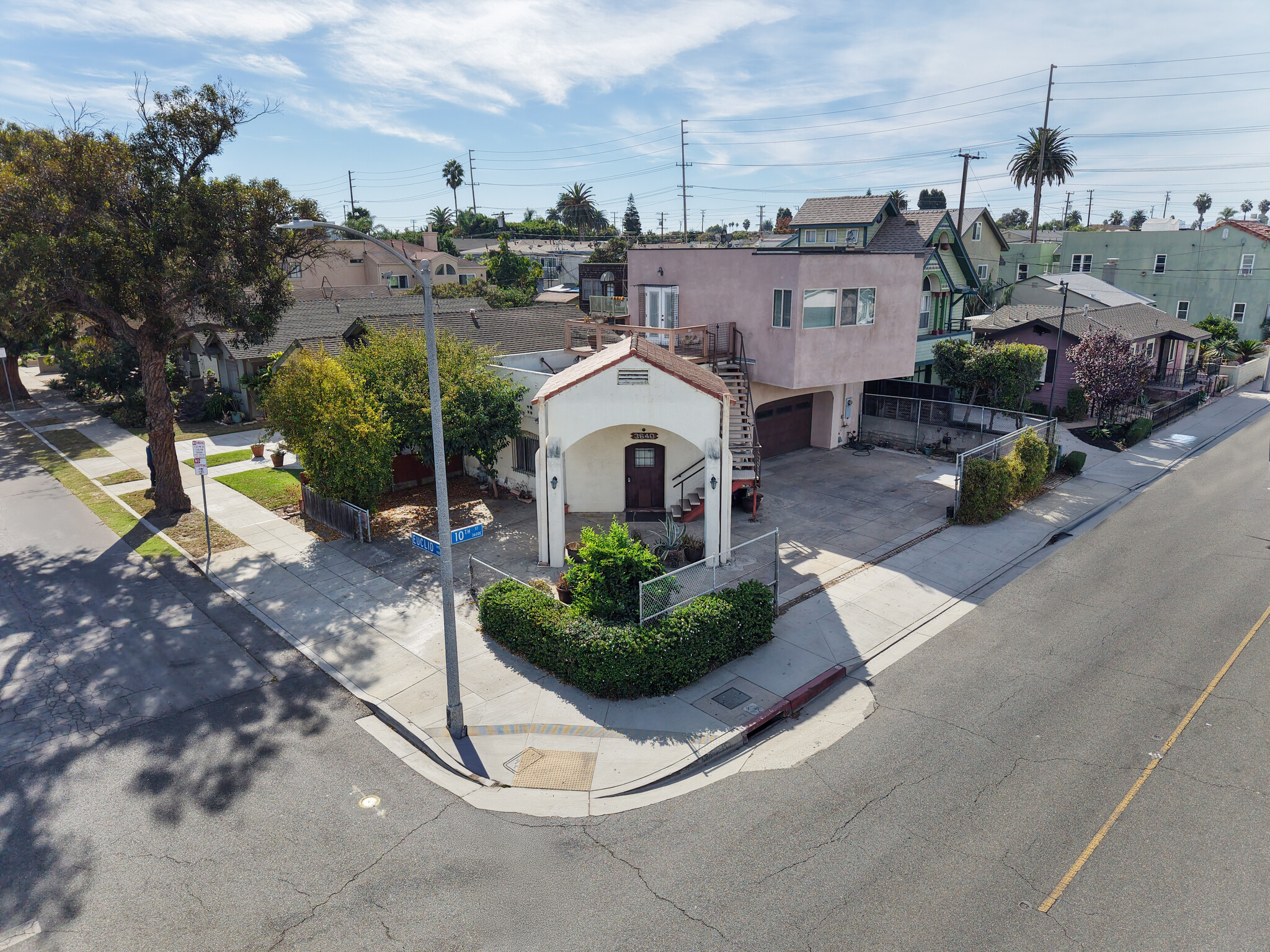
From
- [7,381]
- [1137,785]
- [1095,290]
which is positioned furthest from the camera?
[1095,290]

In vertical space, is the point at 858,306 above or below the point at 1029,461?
above

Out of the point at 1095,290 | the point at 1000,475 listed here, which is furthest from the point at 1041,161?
the point at 1000,475

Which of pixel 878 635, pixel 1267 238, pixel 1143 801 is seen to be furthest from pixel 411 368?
pixel 1267 238

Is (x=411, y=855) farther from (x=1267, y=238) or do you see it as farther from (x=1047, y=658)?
(x=1267, y=238)

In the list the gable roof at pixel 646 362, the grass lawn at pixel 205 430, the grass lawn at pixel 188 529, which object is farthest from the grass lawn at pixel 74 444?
the gable roof at pixel 646 362

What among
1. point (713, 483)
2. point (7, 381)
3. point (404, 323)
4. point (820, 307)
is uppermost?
point (820, 307)

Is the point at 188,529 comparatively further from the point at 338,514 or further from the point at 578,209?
the point at 578,209

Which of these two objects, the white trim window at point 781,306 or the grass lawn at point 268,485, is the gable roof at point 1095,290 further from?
the grass lawn at point 268,485
